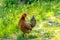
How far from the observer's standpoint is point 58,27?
24.6ft

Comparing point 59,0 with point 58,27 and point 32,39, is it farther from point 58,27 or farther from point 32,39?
point 32,39

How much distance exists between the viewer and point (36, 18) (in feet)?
26.9

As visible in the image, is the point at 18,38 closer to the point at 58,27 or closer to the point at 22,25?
the point at 22,25

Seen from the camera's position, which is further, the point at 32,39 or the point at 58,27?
the point at 58,27

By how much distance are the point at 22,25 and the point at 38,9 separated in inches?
122

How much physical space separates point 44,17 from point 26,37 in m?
1.84

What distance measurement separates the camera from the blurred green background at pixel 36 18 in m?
6.84

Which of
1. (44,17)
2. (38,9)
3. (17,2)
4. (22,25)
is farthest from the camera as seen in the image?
(17,2)

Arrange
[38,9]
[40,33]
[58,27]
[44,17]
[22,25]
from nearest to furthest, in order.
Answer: [22,25], [40,33], [58,27], [44,17], [38,9]

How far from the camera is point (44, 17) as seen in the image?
8.36m

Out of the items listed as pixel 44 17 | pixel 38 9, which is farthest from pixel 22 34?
pixel 38 9

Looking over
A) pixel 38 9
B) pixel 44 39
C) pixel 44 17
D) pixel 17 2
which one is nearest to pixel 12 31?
pixel 44 39

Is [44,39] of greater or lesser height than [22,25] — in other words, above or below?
below

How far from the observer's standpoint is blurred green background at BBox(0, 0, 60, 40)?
→ 22.4 feet
